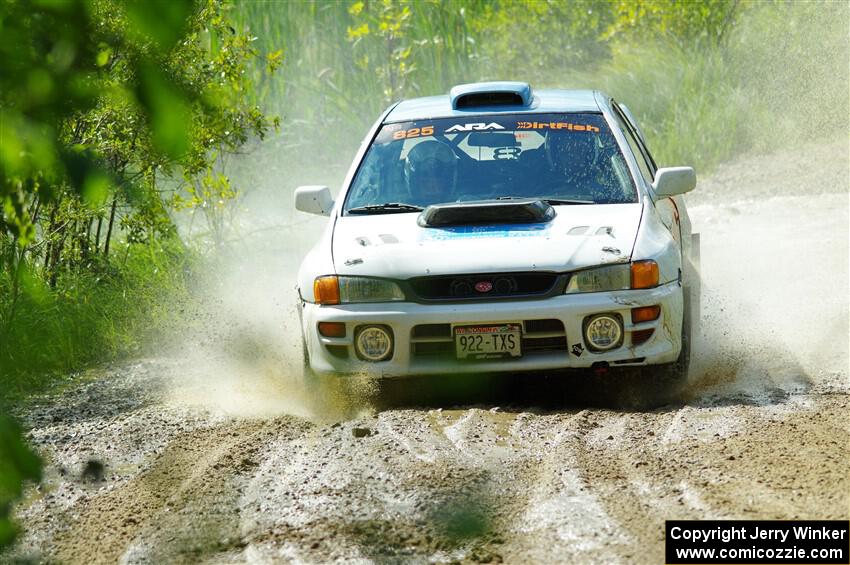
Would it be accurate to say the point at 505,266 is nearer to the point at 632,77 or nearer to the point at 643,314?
the point at 643,314

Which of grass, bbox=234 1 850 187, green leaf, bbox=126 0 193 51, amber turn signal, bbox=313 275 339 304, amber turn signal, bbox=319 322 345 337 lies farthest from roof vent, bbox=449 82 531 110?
grass, bbox=234 1 850 187

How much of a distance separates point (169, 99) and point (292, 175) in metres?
16.6

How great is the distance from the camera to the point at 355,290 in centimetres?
650

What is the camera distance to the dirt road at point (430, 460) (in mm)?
4316

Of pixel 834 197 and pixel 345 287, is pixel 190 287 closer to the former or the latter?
pixel 345 287

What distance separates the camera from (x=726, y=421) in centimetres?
588

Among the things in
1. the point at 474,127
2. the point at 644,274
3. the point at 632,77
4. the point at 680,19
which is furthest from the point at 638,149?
the point at 680,19

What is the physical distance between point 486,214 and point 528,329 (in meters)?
0.79

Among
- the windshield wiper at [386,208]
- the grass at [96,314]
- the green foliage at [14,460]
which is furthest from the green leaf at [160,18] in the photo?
the grass at [96,314]

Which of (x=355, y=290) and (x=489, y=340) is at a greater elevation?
(x=355, y=290)

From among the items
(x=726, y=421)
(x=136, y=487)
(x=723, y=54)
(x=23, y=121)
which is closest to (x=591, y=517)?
(x=726, y=421)

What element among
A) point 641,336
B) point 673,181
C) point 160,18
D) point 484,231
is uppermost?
point 160,18

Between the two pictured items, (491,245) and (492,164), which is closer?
(491,245)

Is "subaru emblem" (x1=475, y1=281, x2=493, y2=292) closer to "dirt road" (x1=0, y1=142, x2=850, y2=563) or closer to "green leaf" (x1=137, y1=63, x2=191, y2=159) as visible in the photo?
"dirt road" (x1=0, y1=142, x2=850, y2=563)
